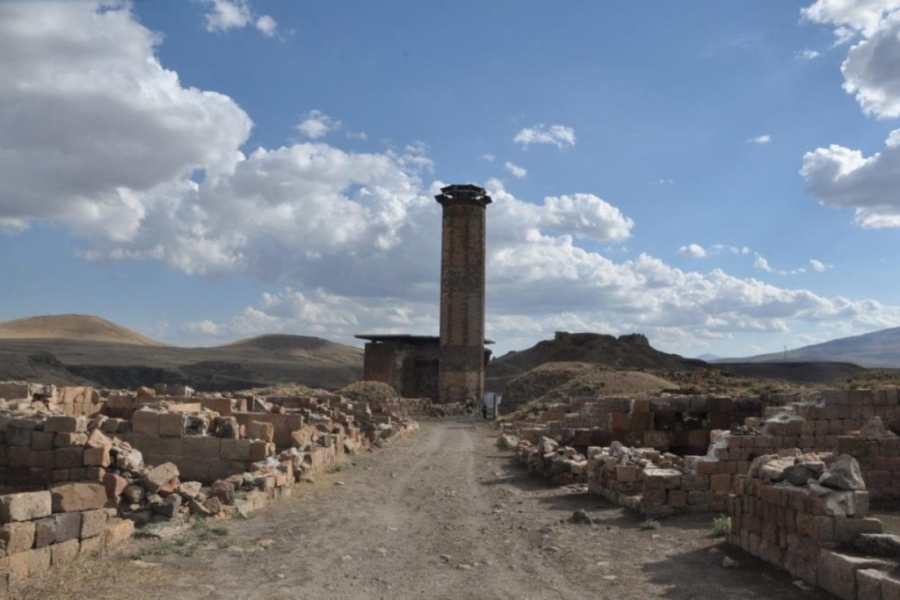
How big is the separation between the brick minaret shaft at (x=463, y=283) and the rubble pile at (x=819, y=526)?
157 feet

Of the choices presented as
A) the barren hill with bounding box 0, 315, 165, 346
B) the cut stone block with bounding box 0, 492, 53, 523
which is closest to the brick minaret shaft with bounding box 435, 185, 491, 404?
the cut stone block with bounding box 0, 492, 53, 523

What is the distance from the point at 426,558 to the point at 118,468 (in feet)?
16.6

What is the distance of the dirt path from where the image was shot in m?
7.59

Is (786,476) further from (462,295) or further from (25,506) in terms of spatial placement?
(462,295)

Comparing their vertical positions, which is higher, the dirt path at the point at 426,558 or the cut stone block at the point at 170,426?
the cut stone block at the point at 170,426

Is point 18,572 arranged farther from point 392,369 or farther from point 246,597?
point 392,369

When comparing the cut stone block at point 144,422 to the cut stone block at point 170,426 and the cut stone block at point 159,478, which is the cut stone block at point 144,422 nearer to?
the cut stone block at point 170,426

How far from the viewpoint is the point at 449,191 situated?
5791 centimetres

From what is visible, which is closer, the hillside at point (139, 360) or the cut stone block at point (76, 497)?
the cut stone block at point (76, 497)

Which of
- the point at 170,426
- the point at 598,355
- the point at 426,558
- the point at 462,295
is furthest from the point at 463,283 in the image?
the point at 426,558

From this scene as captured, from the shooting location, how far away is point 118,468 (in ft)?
36.4

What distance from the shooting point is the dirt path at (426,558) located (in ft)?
24.9

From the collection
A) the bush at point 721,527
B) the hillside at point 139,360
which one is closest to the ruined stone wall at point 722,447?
the bush at point 721,527

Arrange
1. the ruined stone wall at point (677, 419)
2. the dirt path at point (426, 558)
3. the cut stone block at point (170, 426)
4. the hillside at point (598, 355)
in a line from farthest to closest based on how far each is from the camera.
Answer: the hillside at point (598, 355), the ruined stone wall at point (677, 419), the cut stone block at point (170, 426), the dirt path at point (426, 558)
